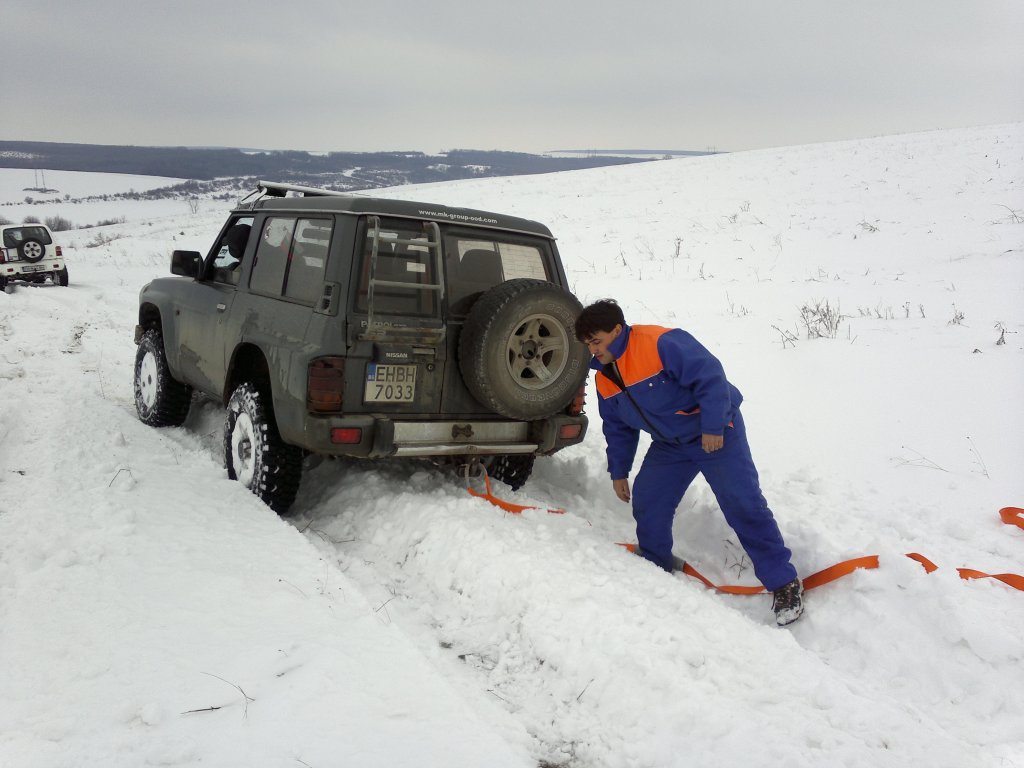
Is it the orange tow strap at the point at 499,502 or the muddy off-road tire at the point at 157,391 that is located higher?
the muddy off-road tire at the point at 157,391

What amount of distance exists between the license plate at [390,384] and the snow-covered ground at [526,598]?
686 mm

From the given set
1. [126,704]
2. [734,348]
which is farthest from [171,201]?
[126,704]

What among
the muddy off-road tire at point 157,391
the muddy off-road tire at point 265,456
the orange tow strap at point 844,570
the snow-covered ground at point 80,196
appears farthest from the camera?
the snow-covered ground at point 80,196

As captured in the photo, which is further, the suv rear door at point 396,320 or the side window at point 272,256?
the side window at point 272,256

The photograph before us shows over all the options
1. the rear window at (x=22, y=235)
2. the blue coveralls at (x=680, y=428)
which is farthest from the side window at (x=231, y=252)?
the rear window at (x=22, y=235)

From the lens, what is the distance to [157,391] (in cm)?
591

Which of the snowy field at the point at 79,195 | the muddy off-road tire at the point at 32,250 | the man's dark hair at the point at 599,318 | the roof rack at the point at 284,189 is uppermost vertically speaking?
the snowy field at the point at 79,195

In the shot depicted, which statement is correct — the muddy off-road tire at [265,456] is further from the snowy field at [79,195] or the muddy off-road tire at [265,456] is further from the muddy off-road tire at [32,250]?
the snowy field at [79,195]

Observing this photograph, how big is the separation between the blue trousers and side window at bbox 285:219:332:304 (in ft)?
7.29

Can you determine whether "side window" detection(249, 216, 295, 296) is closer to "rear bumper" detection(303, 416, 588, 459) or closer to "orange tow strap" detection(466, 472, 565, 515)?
"rear bumper" detection(303, 416, 588, 459)

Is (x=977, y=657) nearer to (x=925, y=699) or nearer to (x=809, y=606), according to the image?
(x=925, y=699)

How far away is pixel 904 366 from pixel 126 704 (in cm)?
636

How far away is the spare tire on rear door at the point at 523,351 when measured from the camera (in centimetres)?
398

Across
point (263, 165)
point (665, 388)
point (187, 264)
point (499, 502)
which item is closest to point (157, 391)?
point (187, 264)
